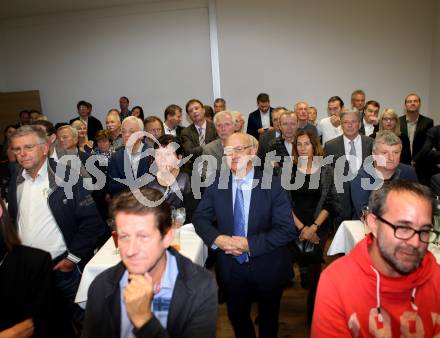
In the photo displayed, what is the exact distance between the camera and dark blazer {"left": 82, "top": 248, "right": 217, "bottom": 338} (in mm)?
1339

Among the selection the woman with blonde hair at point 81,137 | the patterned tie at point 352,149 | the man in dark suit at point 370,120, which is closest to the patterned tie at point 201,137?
the woman with blonde hair at point 81,137

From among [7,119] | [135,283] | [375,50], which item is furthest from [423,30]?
[7,119]

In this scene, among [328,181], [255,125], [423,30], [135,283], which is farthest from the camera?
[423,30]

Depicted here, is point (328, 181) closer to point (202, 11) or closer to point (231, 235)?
point (231, 235)

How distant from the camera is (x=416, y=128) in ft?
16.5

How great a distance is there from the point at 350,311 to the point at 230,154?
118 centimetres

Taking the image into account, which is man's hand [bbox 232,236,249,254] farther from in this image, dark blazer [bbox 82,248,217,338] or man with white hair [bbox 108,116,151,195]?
man with white hair [bbox 108,116,151,195]

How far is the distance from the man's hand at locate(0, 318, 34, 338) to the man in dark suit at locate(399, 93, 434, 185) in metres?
4.70

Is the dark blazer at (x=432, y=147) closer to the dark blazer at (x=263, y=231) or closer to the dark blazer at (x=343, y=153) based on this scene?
the dark blazer at (x=343, y=153)

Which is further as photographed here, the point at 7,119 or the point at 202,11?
the point at 7,119

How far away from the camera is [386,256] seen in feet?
4.26

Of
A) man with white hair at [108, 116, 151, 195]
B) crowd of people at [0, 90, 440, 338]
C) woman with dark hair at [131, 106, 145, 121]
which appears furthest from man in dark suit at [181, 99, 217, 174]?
woman with dark hair at [131, 106, 145, 121]

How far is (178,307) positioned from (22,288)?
867 mm

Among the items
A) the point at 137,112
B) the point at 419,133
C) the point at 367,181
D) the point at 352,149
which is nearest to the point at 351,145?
the point at 352,149
